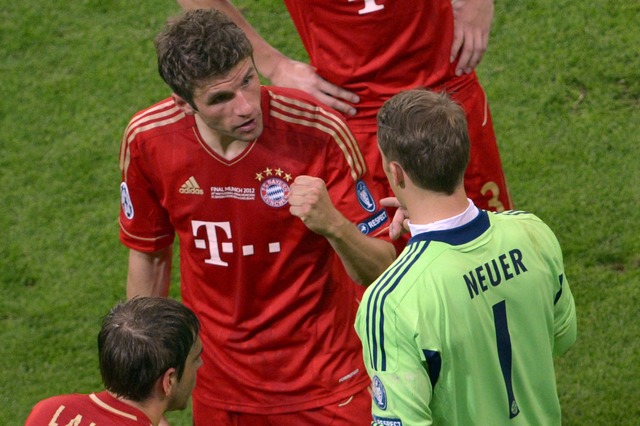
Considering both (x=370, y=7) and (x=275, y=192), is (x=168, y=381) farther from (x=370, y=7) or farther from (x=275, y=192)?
(x=370, y=7)

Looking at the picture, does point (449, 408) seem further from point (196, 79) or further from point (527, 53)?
point (527, 53)

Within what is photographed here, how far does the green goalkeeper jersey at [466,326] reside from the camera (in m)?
3.16

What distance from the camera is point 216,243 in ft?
13.4

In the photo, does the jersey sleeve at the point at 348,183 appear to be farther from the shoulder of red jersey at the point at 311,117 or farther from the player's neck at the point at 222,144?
the player's neck at the point at 222,144

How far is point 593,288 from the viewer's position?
20.5ft

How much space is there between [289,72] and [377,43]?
1.65 feet

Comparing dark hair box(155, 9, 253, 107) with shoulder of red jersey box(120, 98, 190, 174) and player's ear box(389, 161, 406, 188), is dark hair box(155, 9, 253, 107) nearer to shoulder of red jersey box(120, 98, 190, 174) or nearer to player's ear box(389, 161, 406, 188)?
shoulder of red jersey box(120, 98, 190, 174)

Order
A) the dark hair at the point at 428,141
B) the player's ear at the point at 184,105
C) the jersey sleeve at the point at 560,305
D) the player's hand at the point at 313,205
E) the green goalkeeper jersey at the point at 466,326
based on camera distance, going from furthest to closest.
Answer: the player's ear at the point at 184,105
the player's hand at the point at 313,205
the jersey sleeve at the point at 560,305
the dark hair at the point at 428,141
the green goalkeeper jersey at the point at 466,326

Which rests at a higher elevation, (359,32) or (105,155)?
(359,32)

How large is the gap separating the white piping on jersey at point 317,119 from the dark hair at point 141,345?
0.90m

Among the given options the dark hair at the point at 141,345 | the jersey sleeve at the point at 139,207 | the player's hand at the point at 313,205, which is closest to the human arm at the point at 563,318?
the player's hand at the point at 313,205

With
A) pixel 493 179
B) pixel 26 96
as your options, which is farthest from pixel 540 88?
pixel 26 96

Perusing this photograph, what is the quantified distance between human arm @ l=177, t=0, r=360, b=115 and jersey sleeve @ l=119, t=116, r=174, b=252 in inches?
39.4

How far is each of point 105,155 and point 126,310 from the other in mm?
4383
